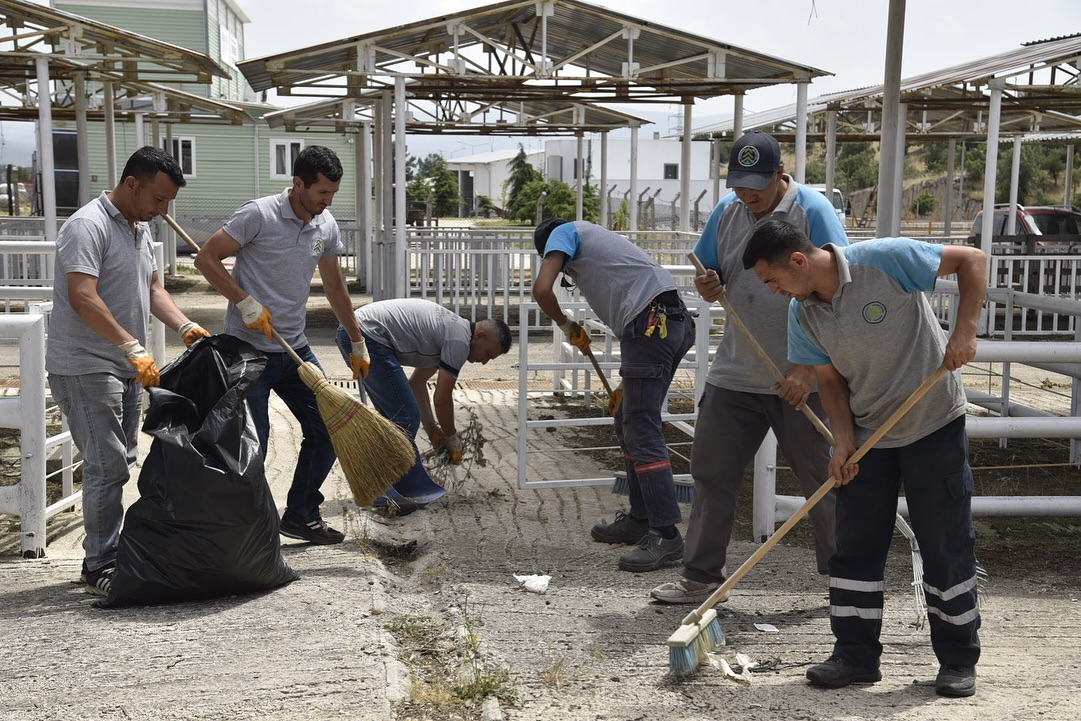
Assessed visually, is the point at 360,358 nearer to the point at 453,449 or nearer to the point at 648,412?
the point at 453,449

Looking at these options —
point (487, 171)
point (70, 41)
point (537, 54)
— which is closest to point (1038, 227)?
point (537, 54)

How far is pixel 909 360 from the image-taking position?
3586 mm

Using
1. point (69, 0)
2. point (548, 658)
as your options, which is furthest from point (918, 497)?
point (69, 0)

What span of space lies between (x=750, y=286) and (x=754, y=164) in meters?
0.52

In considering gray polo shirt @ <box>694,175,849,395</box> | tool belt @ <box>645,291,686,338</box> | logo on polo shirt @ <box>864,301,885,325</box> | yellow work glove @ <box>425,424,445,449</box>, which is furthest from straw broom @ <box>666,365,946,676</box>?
yellow work glove @ <box>425,424,445,449</box>

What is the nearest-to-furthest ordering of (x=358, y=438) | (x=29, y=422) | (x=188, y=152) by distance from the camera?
(x=29, y=422), (x=358, y=438), (x=188, y=152)

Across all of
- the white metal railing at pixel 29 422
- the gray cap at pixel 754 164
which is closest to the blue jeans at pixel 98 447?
the white metal railing at pixel 29 422

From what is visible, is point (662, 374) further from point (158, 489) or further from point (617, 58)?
point (617, 58)

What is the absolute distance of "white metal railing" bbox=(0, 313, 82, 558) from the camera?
4949mm

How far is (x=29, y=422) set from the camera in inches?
195

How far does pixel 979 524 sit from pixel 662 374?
7.13 feet

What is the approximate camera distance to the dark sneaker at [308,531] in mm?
5387

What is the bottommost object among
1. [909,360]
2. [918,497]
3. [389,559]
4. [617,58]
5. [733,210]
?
[389,559]

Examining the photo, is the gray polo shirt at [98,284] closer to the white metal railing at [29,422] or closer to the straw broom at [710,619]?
the white metal railing at [29,422]
